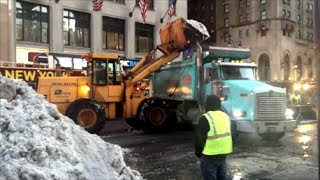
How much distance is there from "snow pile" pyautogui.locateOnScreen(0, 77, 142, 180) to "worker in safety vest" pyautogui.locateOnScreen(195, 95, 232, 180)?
1.43 metres

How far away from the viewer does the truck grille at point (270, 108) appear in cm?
1368

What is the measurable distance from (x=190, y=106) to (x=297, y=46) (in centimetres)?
6768

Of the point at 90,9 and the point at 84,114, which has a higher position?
the point at 90,9

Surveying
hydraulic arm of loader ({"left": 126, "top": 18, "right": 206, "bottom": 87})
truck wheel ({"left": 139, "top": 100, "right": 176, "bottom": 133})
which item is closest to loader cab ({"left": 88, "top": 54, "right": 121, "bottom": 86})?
hydraulic arm of loader ({"left": 126, "top": 18, "right": 206, "bottom": 87})

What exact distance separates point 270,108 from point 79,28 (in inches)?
858

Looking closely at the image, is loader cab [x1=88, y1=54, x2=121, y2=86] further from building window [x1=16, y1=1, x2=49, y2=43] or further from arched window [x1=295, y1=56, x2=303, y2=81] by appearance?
arched window [x1=295, y1=56, x2=303, y2=81]

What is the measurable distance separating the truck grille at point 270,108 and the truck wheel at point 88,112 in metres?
5.46

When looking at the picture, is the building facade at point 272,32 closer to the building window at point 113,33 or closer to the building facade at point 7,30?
the building window at point 113,33

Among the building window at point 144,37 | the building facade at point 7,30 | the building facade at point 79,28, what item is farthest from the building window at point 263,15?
the building facade at point 7,30

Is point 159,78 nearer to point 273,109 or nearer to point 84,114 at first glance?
point 84,114

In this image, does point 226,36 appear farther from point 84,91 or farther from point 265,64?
point 84,91

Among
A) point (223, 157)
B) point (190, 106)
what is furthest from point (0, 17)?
point (223, 157)

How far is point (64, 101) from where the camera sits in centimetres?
1617

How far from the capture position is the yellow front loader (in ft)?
50.7
